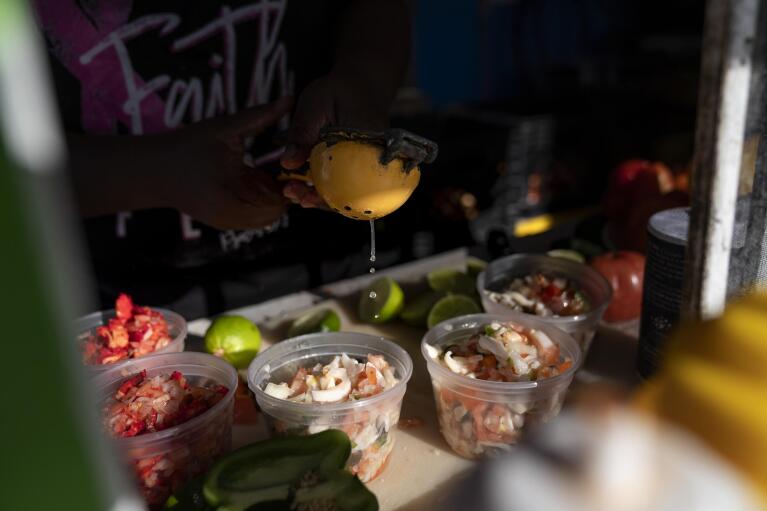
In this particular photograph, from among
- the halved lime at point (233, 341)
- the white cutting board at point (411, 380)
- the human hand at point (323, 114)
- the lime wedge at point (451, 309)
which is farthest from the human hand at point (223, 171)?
the lime wedge at point (451, 309)

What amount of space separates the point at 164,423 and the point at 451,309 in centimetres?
89

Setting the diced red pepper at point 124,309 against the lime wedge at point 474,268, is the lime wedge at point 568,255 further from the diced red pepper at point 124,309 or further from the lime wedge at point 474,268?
the diced red pepper at point 124,309

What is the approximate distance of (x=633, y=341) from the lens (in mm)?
1917

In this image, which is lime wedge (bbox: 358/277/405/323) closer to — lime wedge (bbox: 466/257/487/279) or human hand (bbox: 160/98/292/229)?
lime wedge (bbox: 466/257/487/279)

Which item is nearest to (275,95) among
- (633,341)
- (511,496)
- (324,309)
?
(324,309)

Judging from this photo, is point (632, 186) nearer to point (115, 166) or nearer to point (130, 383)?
point (115, 166)

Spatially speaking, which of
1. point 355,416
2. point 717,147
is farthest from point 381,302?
point 717,147

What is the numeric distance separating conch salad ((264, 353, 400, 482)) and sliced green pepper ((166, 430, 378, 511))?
0.30ft

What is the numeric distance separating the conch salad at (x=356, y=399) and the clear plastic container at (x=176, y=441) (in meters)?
0.12

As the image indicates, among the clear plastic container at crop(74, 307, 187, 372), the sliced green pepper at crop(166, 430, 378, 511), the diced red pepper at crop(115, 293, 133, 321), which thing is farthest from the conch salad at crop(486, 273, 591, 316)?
the diced red pepper at crop(115, 293, 133, 321)

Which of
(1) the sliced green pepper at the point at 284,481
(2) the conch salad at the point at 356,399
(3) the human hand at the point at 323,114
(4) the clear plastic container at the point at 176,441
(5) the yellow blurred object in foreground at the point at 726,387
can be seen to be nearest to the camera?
(5) the yellow blurred object in foreground at the point at 726,387

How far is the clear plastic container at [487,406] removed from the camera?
4.52 ft

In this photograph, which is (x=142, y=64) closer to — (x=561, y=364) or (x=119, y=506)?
(x=561, y=364)

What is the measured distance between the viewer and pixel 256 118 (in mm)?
2059
